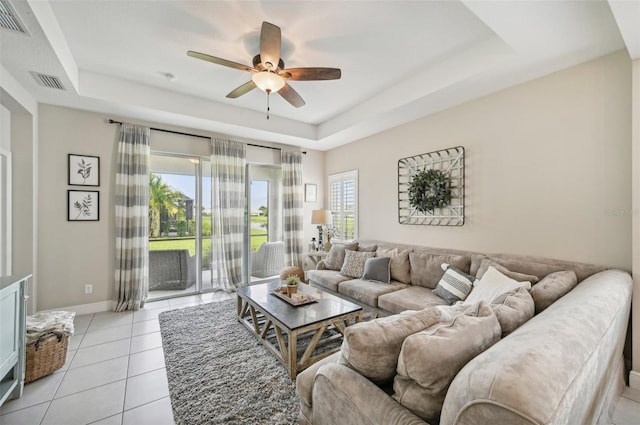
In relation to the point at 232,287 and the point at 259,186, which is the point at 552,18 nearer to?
the point at 259,186

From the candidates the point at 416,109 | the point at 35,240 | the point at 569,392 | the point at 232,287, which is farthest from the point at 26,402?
the point at 416,109

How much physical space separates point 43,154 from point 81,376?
2751mm

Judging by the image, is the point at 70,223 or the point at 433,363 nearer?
the point at 433,363

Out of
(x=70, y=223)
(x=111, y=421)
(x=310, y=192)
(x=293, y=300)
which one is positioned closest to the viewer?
(x=111, y=421)

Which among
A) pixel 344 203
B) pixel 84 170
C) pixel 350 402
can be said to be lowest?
pixel 350 402

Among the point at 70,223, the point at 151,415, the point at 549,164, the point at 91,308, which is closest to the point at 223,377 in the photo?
the point at 151,415

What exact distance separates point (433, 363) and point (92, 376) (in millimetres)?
2792

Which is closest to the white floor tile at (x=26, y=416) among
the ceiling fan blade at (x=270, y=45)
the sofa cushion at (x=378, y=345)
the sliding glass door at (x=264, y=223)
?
the sofa cushion at (x=378, y=345)

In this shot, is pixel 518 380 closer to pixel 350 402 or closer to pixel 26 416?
pixel 350 402

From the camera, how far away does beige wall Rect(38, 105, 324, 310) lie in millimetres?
3402

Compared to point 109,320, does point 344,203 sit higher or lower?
higher

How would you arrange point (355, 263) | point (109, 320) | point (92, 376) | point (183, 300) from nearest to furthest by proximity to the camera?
point (92, 376), point (109, 320), point (355, 263), point (183, 300)

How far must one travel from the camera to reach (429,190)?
365 centimetres

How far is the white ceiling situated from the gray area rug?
284 centimetres
